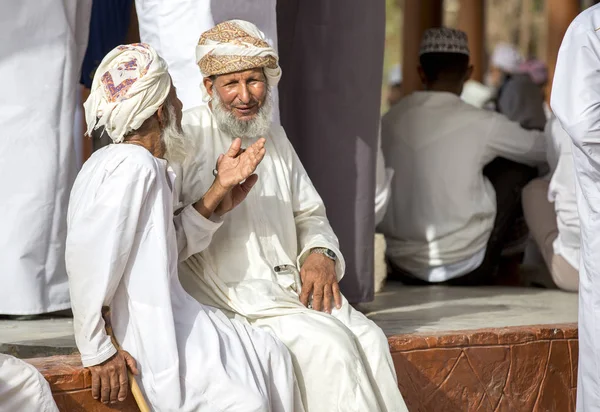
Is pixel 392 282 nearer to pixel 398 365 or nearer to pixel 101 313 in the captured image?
pixel 398 365

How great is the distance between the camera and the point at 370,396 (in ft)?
11.9

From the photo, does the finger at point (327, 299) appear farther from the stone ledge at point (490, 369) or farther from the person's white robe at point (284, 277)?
the stone ledge at point (490, 369)

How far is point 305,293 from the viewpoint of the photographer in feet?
13.1

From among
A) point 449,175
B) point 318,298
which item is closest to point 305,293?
point 318,298

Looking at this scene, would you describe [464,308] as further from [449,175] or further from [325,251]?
[325,251]

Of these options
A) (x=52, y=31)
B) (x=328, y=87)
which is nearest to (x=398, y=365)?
(x=328, y=87)

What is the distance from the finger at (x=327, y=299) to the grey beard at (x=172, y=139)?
0.76 m

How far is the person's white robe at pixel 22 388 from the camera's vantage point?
3232 millimetres

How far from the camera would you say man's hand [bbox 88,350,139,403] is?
3.39 meters

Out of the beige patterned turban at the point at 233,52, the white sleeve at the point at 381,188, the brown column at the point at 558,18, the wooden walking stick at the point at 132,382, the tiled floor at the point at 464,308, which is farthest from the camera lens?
the brown column at the point at 558,18

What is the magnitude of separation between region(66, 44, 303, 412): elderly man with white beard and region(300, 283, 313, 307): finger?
0.34 m

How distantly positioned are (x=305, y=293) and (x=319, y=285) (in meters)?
0.06

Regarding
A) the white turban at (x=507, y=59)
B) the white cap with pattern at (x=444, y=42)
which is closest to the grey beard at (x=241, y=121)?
the white cap with pattern at (x=444, y=42)

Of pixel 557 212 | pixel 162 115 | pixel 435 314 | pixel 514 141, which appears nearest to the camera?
pixel 162 115
